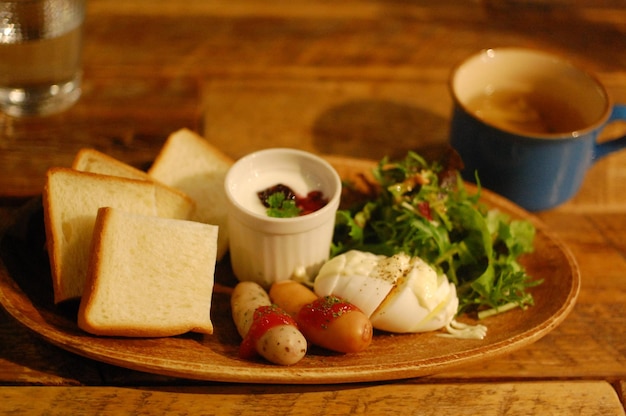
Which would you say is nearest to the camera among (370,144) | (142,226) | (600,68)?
(142,226)

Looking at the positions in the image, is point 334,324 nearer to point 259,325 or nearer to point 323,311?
point 323,311

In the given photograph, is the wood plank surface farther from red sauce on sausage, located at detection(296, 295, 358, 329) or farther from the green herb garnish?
the green herb garnish

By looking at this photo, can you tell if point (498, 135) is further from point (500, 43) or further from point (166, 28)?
point (166, 28)

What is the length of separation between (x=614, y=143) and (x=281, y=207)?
139cm

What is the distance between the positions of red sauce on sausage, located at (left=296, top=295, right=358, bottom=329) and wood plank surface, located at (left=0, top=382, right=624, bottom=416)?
0.18m

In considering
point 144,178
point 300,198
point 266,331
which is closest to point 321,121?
point 300,198

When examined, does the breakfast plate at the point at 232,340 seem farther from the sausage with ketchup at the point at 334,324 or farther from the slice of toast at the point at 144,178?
the slice of toast at the point at 144,178

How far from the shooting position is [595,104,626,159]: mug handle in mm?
2475

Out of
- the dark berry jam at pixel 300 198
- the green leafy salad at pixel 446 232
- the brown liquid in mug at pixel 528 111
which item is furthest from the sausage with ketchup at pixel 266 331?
the brown liquid in mug at pixel 528 111

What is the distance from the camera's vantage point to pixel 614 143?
2.51 metres

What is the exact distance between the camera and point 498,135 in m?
2.37

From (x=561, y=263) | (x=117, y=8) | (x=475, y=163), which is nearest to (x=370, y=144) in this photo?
(x=475, y=163)

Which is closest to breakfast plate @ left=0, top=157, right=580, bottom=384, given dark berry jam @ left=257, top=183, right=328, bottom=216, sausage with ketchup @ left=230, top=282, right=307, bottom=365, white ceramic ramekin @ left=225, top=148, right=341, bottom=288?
sausage with ketchup @ left=230, top=282, right=307, bottom=365

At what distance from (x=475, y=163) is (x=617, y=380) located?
0.97 metres
